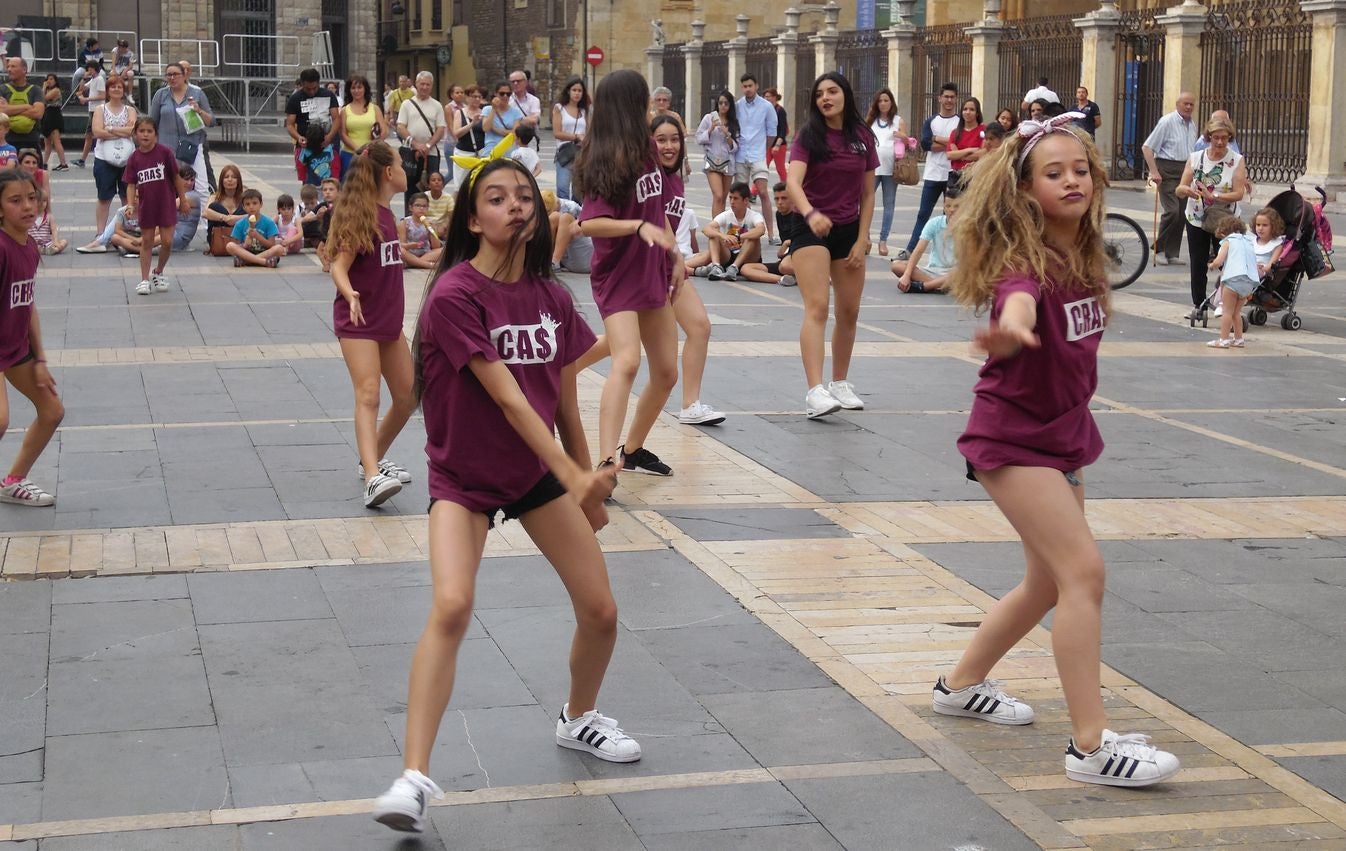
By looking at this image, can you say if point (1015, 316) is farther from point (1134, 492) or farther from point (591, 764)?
point (1134, 492)

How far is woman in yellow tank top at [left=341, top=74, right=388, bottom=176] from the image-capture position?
66.1ft

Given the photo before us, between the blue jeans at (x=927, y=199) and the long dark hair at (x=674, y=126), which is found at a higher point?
the long dark hair at (x=674, y=126)

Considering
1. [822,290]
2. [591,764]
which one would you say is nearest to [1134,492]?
[822,290]

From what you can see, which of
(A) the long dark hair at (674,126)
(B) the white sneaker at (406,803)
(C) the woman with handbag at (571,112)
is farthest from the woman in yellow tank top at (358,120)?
(B) the white sneaker at (406,803)

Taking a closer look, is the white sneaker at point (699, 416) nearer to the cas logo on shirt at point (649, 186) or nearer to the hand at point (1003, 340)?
the cas logo on shirt at point (649, 186)

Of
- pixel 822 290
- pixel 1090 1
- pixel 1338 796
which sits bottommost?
pixel 1338 796

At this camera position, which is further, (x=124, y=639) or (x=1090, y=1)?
(x=1090, y=1)

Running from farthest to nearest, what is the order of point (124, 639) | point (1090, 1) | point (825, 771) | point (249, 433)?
1. point (1090, 1)
2. point (249, 433)
3. point (124, 639)
4. point (825, 771)

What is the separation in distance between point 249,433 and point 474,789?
203 inches

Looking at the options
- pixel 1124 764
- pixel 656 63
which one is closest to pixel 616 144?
pixel 1124 764

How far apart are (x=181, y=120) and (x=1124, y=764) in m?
17.9

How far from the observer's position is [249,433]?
9.38 metres

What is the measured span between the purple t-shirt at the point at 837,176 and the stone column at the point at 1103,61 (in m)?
22.0

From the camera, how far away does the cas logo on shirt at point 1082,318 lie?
466 centimetres
